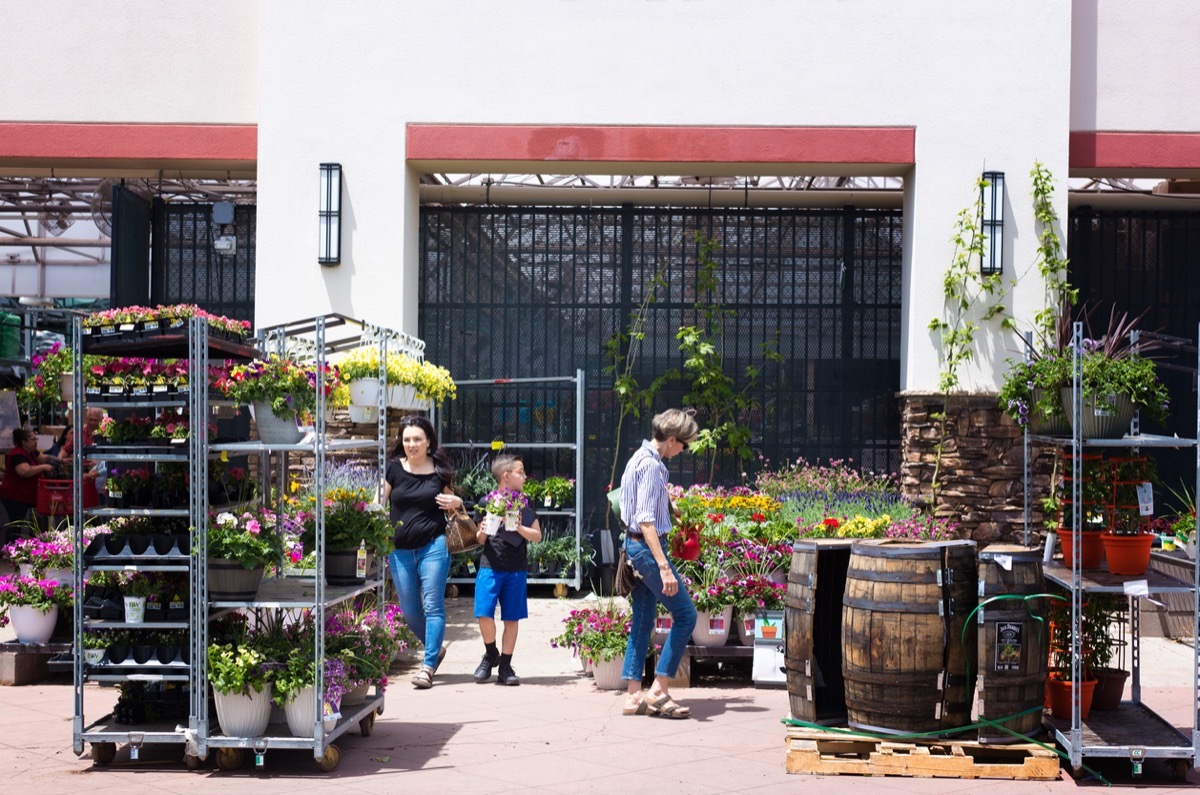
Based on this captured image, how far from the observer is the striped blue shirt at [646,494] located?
807 centimetres

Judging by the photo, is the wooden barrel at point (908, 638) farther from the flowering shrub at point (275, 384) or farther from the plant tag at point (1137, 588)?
the flowering shrub at point (275, 384)

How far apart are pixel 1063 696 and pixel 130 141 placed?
9.56 metres

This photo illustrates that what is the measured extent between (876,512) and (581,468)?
10.5ft

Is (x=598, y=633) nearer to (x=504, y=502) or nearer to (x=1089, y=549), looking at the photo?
(x=504, y=502)

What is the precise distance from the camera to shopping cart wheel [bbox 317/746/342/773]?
6.92 m

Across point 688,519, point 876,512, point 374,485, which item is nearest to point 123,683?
point 374,485

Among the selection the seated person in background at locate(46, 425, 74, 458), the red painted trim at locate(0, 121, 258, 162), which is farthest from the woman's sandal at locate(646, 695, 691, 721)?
the seated person in background at locate(46, 425, 74, 458)

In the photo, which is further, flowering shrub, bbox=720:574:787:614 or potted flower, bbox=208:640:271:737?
flowering shrub, bbox=720:574:787:614

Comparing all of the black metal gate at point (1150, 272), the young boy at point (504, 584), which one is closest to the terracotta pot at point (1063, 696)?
the young boy at point (504, 584)

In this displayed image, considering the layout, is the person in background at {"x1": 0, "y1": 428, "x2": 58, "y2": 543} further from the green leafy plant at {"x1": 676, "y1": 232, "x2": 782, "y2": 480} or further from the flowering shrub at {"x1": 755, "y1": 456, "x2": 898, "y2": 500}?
the flowering shrub at {"x1": 755, "y1": 456, "x2": 898, "y2": 500}

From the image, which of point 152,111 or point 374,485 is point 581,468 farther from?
point 152,111

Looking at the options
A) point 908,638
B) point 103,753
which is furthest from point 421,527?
point 908,638

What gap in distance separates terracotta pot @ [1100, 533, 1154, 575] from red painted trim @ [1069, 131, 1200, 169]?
18.7ft

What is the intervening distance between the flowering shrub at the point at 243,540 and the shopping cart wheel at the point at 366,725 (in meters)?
1.26
